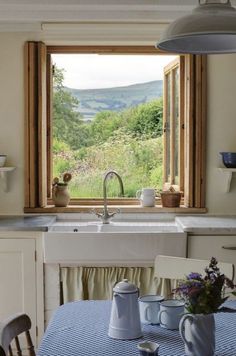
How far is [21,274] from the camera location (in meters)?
3.61

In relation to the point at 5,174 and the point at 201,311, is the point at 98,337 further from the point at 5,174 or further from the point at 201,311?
the point at 5,174

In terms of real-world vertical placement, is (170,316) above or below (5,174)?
below

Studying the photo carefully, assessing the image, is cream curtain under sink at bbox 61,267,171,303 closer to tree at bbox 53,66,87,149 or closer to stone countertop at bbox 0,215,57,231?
stone countertop at bbox 0,215,57,231

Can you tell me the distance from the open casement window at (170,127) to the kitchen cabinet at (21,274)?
56 centimetres

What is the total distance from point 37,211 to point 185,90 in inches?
55.6

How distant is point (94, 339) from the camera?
196 centimetres

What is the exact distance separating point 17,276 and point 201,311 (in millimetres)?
2050

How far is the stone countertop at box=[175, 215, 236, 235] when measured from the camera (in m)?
3.55

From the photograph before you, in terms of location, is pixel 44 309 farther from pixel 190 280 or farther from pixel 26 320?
pixel 190 280

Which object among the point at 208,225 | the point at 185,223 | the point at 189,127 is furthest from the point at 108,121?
the point at 208,225

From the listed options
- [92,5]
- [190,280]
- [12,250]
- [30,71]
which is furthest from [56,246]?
[190,280]

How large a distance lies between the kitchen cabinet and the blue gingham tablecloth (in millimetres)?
1319

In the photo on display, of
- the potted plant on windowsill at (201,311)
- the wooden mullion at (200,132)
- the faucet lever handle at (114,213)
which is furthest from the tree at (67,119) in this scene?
the potted plant on windowsill at (201,311)

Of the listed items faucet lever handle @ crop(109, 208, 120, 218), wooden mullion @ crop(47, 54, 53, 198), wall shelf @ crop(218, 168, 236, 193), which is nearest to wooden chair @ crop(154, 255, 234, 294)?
faucet lever handle @ crop(109, 208, 120, 218)
